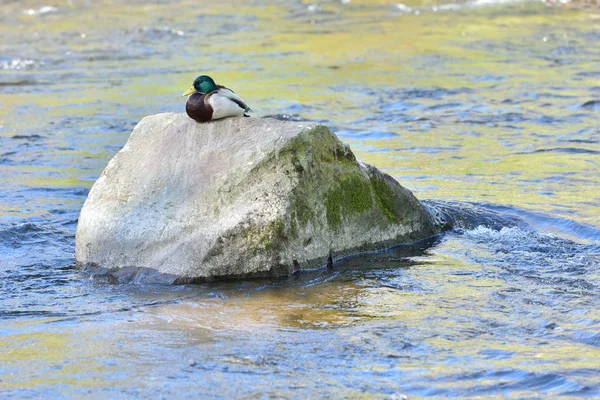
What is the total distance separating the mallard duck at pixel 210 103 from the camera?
22.8 feet

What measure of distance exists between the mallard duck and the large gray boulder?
7 cm

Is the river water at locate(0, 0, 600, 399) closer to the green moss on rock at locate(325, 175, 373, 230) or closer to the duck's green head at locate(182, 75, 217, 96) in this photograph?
the green moss on rock at locate(325, 175, 373, 230)

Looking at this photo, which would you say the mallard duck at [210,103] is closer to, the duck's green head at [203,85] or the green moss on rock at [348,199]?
the duck's green head at [203,85]

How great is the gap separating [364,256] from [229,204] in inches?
44.0

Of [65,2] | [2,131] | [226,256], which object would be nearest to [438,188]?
[226,256]

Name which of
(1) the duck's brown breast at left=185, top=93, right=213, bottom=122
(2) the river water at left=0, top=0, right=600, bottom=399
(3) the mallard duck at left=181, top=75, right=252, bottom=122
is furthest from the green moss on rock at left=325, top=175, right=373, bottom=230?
(1) the duck's brown breast at left=185, top=93, right=213, bottom=122

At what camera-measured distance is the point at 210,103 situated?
6926 millimetres

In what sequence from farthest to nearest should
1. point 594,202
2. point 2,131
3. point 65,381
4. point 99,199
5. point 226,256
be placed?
point 2,131 → point 594,202 → point 99,199 → point 226,256 → point 65,381

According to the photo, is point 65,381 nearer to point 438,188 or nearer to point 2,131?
point 438,188

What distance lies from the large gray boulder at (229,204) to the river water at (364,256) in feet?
0.62

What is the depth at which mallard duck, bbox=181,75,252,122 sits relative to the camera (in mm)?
6938

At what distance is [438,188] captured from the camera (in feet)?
30.2

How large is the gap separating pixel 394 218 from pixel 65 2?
69.0 feet

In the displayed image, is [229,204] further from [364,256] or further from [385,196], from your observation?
[385,196]
